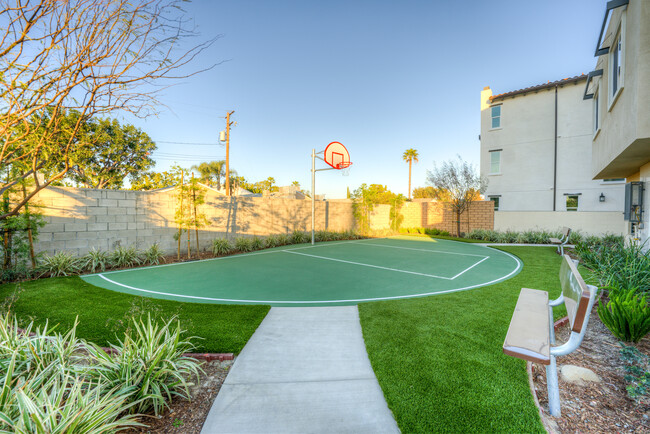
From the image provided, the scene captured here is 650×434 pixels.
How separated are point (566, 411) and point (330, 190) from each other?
4457 centimetres

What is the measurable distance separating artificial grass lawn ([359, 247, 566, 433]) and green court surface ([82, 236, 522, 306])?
3.79ft

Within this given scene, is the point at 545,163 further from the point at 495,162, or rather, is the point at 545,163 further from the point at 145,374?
the point at 145,374

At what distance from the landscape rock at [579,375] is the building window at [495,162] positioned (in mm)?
20304

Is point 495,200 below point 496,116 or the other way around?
below

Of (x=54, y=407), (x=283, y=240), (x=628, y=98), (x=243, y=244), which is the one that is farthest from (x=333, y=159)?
(x=54, y=407)

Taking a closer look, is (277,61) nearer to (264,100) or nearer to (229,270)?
(264,100)

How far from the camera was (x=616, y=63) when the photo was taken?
6707mm

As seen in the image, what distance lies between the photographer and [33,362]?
110 inches

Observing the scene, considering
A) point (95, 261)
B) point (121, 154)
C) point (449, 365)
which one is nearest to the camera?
point (449, 365)

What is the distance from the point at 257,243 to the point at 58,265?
6.98 m

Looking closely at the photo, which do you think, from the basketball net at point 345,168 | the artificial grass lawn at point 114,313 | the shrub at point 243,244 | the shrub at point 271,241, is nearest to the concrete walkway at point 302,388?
the artificial grass lawn at point 114,313

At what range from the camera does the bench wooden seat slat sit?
6.93ft

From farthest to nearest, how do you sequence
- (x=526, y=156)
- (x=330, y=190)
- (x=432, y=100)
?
1. (x=330, y=190)
2. (x=526, y=156)
3. (x=432, y=100)

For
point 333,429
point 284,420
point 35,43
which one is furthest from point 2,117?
point 333,429
